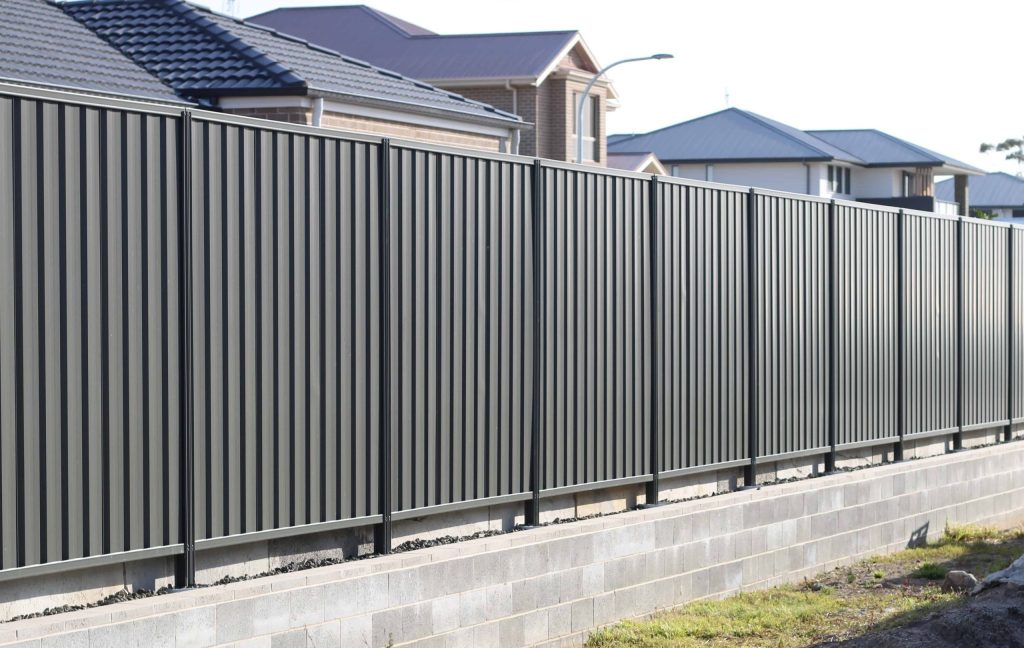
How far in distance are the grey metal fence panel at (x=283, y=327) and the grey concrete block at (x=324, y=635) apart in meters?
0.51

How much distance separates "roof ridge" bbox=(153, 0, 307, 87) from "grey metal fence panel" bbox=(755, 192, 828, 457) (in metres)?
7.07

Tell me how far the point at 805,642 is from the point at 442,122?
1204 centimetres

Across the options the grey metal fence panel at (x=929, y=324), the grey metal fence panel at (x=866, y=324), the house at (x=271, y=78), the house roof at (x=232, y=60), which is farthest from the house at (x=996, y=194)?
the grey metal fence panel at (x=866, y=324)

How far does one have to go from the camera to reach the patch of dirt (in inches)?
280

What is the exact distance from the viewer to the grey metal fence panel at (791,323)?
1016 cm

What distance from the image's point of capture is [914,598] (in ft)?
30.2

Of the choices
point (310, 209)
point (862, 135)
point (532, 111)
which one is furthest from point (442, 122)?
point (862, 135)

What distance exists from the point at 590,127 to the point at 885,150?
24919mm

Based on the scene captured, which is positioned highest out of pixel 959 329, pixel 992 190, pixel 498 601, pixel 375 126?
pixel 992 190

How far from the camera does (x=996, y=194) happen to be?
92625 millimetres

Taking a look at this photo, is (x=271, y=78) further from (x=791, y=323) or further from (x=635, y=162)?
(x=635, y=162)

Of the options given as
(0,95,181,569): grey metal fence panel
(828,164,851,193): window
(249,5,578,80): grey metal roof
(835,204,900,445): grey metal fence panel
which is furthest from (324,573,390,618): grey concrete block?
(828,164,851,193): window

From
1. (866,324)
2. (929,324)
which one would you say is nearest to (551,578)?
(866,324)

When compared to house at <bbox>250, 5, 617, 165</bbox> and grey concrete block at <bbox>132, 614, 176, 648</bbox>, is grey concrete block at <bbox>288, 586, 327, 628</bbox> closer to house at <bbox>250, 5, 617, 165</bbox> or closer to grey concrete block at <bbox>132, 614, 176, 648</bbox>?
grey concrete block at <bbox>132, 614, 176, 648</bbox>
